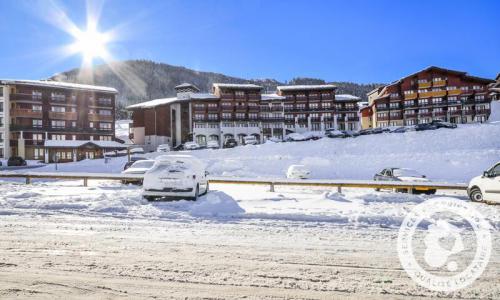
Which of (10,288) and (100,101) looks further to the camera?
(100,101)

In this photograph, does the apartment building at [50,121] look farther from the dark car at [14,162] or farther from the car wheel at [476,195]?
the car wheel at [476,195]

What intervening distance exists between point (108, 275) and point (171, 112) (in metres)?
Result: 72.0

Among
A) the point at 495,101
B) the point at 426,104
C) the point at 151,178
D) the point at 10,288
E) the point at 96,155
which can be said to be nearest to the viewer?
the point at 10,288

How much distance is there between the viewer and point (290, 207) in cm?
1149

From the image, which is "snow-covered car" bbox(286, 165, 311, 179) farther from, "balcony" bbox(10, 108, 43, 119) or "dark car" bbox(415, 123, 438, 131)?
"balcony" bbox(10, 108, 43, 119)

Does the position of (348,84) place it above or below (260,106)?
above

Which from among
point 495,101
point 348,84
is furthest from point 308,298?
point 348,84

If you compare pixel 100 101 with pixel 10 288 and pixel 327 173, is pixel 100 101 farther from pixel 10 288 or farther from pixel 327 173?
pixel 10 288

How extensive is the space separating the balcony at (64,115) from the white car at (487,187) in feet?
225

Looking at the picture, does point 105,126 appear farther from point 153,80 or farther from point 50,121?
point 153,80

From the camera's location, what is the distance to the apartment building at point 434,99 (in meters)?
70.2

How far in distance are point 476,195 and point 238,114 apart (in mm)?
62093

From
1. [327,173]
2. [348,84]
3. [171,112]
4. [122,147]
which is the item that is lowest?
[327,173]

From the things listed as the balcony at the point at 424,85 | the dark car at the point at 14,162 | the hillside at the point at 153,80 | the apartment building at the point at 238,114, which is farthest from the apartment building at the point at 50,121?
the hillside at the point at 153,80
